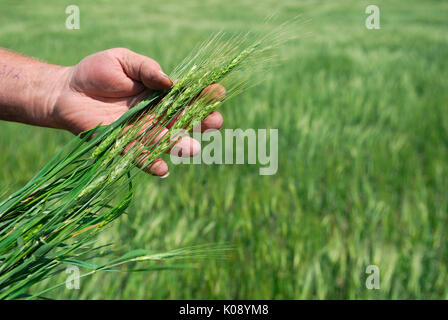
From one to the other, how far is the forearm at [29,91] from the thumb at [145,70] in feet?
A: 0.83

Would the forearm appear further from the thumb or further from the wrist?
the thumb

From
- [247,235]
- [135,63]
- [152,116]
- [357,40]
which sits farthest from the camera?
[357,40]

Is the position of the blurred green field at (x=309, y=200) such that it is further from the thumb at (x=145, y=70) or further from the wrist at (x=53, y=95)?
the wrist at (x=53, y=95)

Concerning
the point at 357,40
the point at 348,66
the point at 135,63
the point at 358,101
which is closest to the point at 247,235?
the point at 135,63

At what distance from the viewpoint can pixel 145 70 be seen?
97 cm

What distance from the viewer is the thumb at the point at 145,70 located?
890mm

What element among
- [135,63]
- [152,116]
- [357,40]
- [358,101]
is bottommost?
[152,116]

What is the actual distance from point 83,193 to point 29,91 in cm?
74

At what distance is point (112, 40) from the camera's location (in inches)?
259

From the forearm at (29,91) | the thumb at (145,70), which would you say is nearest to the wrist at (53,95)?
the forearm at (29,91)

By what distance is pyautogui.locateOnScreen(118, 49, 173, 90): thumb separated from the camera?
890mm
